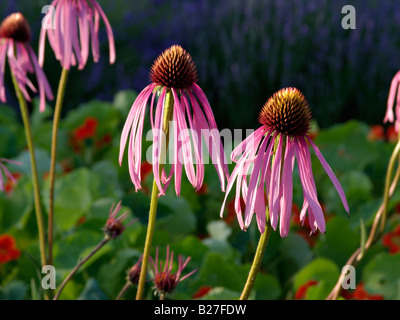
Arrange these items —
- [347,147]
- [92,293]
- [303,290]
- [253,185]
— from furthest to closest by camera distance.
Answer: [347,147], [303,290], [92,293], [253,185]

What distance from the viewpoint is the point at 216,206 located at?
2062mm

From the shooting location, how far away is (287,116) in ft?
2.88

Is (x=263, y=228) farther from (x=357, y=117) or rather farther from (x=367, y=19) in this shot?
(x=367, y=19)

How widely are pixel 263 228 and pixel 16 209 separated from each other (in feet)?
3.75

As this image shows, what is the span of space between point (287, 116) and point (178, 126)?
6.4 inches

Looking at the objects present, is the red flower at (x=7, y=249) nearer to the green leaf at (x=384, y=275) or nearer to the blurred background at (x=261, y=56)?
the green leaf at (x=384, y=275)

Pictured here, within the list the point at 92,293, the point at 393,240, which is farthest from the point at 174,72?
the point at 393,240

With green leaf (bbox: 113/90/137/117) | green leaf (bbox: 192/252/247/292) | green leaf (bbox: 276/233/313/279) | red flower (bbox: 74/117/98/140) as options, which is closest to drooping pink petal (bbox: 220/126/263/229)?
green leaf (bbox: 192/252/247/292)

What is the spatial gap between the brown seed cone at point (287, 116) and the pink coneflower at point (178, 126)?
90 millimetres

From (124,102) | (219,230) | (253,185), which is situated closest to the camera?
(253,185)

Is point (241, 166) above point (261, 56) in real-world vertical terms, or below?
below

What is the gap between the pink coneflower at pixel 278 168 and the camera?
803 mm

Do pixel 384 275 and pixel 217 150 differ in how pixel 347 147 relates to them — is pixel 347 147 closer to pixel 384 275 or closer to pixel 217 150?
pixel 384 275

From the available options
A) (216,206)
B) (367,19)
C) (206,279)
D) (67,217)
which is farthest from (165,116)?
(367,19)
